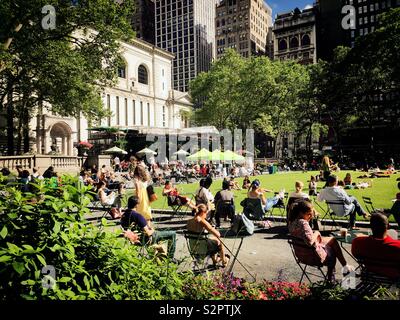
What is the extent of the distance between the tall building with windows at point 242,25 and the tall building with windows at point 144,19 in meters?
28.9

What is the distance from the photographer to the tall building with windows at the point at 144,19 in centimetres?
12006

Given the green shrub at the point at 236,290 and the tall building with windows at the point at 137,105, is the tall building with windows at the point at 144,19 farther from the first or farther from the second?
the green shrub at the point at 236,290

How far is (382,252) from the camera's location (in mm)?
4219

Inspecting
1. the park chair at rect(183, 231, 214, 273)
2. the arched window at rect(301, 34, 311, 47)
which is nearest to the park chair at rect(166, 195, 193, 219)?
the park chair at rect(183, 231, 214, 273)

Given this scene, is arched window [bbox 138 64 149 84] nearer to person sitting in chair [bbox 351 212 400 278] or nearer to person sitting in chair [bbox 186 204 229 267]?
person sitting in chair [bbox 186 204 229 267]

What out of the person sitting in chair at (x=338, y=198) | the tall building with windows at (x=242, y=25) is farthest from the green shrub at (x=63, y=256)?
the tall building with windows at (x=242, y=25)

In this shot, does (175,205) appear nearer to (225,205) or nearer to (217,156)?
(225,205)

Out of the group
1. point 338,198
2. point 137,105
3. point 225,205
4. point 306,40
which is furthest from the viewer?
point 306,40

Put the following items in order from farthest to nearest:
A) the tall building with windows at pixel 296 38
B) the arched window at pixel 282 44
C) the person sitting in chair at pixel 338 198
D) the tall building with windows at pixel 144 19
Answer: the tall building with windows at pixel 144 19, the arched window at pixel 282 44, the tall building with windows at pixel 296 38, the person sitting in chair at pixel 338 198

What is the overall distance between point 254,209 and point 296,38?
9189cm

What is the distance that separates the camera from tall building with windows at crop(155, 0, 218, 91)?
111938mm

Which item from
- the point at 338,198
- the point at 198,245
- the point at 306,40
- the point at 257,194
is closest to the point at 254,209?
the point at 257,194

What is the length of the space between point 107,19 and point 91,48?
7.85 feet

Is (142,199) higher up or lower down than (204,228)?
higher up
